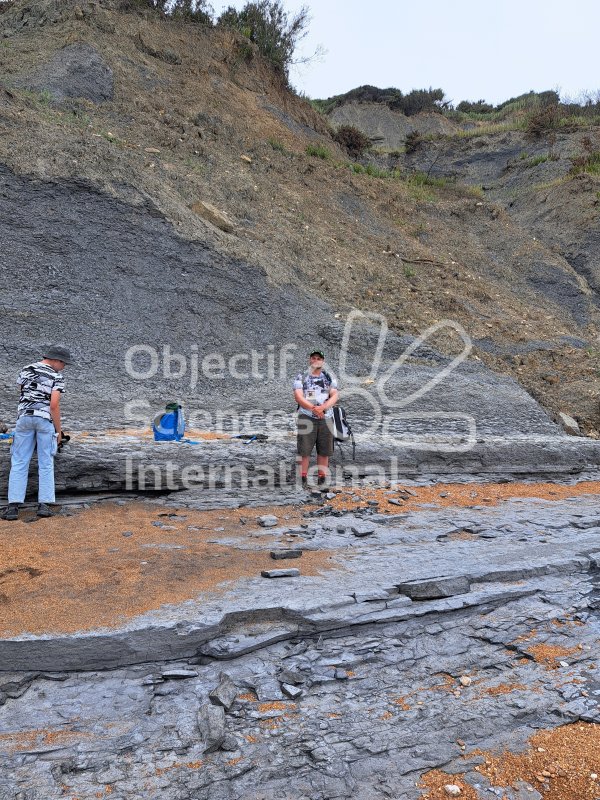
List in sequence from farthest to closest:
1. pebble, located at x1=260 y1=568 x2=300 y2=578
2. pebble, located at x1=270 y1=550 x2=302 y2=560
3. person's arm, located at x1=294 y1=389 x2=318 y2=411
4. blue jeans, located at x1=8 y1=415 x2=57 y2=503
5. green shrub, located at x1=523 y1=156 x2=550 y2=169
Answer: green shrub, located at x1=523 y1=156 x2=550 y2=169, person's arm, located at x1=294 y1=389 x2=318 y2=411, blue jeans, located at x1=8 y1=415 x2=57 y2=503, pebble, located at x1=270 y1=550 x2=302 y2=560, pebble, located at x1=260 y1=568 x2=300 y2=578

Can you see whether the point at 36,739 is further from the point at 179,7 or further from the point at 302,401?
the point at 179,7

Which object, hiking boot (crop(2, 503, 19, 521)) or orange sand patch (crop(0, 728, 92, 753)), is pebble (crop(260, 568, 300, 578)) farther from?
hiking boot (crop(2, 503, 19, 521))

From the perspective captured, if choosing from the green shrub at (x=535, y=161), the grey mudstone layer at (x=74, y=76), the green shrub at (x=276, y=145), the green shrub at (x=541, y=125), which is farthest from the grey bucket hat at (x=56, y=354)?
the green shrub at (x=541, y=125)

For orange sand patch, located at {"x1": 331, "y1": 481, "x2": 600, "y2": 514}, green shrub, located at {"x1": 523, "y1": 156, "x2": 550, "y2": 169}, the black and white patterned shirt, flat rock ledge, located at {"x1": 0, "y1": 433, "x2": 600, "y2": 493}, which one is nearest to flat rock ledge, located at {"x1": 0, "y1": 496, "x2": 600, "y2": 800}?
orange sand patch, located at {"x1": 331, "y1": 481, "x2": 600, "y2": 514}

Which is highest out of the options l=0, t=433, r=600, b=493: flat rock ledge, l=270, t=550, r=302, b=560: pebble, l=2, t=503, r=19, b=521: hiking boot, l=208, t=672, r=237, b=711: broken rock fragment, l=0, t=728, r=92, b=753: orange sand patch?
l=0, t=433, r=600, b=493: flat rock ledge

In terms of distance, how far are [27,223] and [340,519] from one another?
930 cm

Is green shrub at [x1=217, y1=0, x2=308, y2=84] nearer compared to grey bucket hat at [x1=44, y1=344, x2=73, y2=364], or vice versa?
grey bucket hat at [x1=44, y1=344, x2=73, y2=364]

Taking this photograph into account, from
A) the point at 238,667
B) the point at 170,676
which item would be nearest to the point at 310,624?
the point at 238,667

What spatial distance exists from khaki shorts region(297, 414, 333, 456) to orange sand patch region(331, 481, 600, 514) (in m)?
0.55

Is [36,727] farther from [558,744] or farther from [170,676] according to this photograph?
[558,744]

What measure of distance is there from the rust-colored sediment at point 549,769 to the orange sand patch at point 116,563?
5.78 feet

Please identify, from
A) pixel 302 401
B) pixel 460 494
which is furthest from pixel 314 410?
pixel 460 494

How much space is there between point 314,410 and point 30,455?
2791 millimetres

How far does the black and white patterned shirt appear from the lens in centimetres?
529
